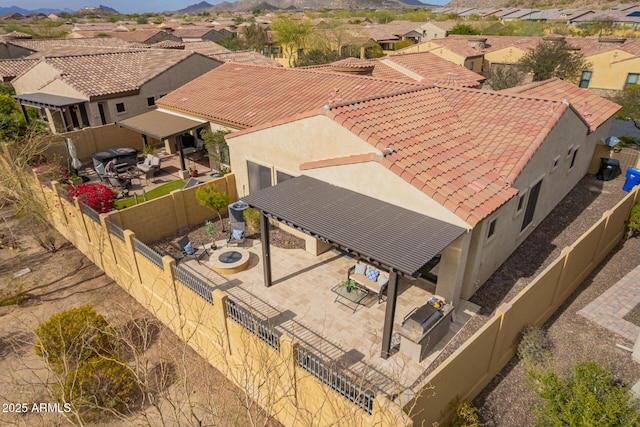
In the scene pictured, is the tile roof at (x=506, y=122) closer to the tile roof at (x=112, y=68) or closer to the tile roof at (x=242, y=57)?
the tile roof at (x=112, y=68)

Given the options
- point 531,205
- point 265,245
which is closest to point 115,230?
point 265,245

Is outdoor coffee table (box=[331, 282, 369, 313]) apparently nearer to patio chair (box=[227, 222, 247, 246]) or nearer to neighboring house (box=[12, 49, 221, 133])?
patio chair (box=[227, 222, 247, 246])

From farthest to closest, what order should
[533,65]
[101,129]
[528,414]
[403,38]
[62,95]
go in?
[403,38]
[533,65]
[62,95]
[101,129]
[528,414]

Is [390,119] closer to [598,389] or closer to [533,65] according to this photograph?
[598,389]

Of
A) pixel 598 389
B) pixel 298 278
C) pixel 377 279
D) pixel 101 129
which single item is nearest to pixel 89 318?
pixel 298 278

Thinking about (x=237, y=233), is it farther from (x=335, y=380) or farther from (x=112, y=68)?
(x=112, y=68)

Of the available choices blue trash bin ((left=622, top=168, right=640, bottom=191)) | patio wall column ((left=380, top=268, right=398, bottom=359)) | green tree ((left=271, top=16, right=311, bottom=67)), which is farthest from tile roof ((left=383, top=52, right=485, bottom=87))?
green tree ((left=271, top=16, right=311, bottom=67))

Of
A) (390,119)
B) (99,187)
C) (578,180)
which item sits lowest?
(578,180)
